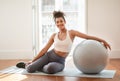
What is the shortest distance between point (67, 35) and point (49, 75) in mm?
660

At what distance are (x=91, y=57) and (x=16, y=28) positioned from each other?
→ 300cm

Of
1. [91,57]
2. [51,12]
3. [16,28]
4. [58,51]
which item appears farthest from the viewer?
[51,12]

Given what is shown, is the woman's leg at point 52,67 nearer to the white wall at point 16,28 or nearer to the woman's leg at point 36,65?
the woman's leg at point 36,65

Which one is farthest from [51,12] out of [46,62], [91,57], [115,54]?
[91,57]

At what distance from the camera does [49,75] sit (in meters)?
3.80

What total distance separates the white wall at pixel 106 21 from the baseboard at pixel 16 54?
4.96 ft

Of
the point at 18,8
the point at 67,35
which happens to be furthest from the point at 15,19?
the point at 67,35

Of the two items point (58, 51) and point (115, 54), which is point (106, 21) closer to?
point (115, 54)

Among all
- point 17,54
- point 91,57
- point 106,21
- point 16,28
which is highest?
point 106,21

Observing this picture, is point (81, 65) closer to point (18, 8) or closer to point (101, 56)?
point (101, 56)

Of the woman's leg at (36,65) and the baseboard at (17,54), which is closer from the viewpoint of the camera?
the woman's leg at (36,65)

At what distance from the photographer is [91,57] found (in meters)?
3.60

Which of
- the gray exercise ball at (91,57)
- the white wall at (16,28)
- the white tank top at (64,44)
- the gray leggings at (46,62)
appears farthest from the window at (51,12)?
the gray exercise ball at (91,57)

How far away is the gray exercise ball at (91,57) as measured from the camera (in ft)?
11.8
